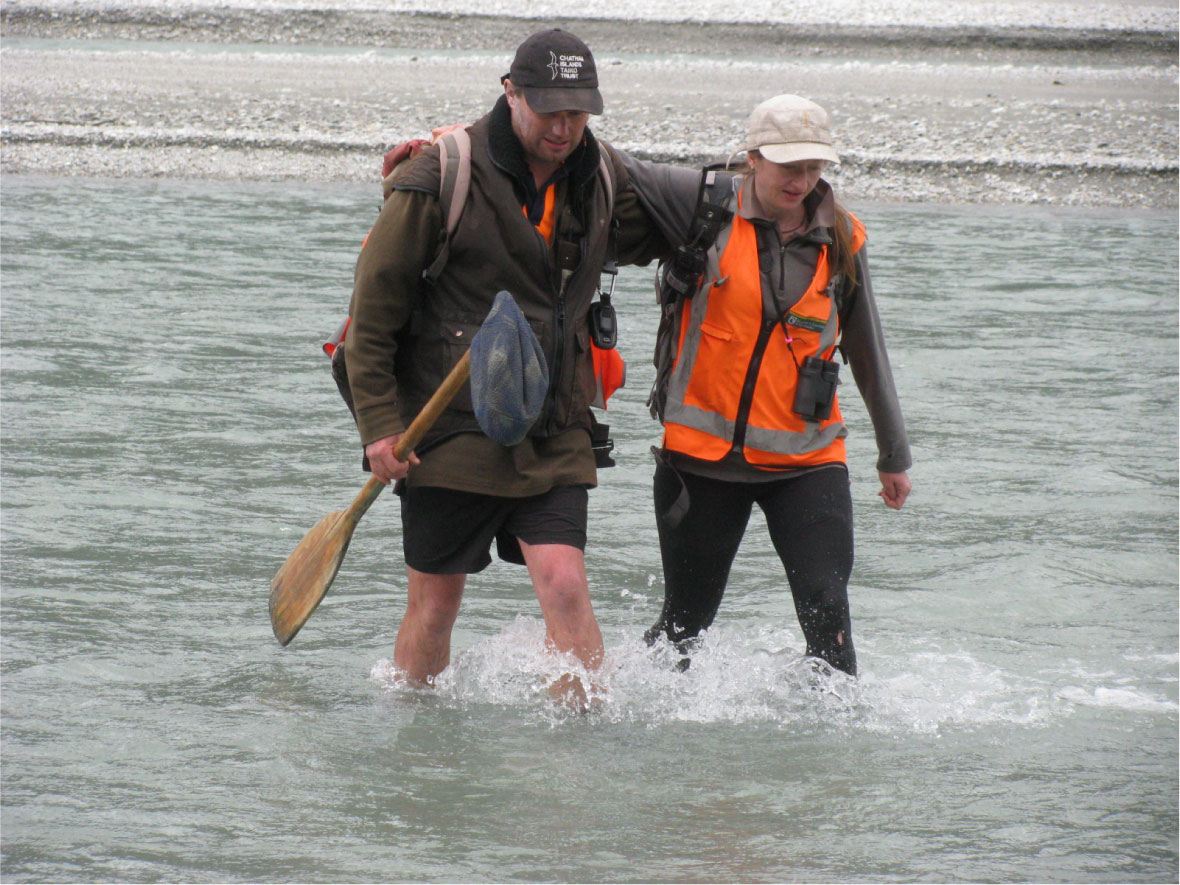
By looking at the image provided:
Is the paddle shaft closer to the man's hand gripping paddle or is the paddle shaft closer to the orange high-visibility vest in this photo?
the man's hand gripping paddle

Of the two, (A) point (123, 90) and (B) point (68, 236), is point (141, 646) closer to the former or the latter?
(B) point (68, 236)

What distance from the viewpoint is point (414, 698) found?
542cm

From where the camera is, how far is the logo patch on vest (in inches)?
193

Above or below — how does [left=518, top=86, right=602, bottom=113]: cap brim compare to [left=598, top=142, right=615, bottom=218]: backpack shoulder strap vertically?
above

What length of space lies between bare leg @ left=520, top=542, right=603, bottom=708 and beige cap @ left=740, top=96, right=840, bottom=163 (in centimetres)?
132

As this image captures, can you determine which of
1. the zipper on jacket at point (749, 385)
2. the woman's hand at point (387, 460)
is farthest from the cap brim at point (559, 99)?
the woman's hand at point (387, 460)

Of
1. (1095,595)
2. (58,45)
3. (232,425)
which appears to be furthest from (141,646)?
(58,45)

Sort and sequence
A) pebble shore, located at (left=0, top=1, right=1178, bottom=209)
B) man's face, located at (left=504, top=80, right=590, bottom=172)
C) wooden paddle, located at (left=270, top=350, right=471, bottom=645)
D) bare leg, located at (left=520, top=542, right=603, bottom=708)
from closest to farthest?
man's face, located at (left=504, top=80, right=590, bottom=172)
bare leg, located at (left=520, top=542, right=603, bottom=708)
wooden paddle, located at (left=270, top=350, right=471, bottom=645)
pebble shore, located at (left=0, top=1, right=1178, bottom=209)

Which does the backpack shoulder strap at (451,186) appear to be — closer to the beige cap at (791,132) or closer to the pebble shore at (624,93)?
the beige cap at (791,132)

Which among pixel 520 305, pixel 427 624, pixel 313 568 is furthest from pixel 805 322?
pixel 313 568

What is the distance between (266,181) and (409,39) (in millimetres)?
13944

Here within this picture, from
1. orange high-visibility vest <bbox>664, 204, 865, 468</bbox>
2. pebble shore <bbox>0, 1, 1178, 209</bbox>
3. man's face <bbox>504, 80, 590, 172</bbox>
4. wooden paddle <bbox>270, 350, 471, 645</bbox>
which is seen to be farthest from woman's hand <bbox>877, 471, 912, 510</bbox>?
pebble shore <bbox>0, 1, 1178, 209</bbox>

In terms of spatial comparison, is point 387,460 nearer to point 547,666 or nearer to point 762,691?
point 547,666

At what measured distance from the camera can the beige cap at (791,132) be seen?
4.72m
